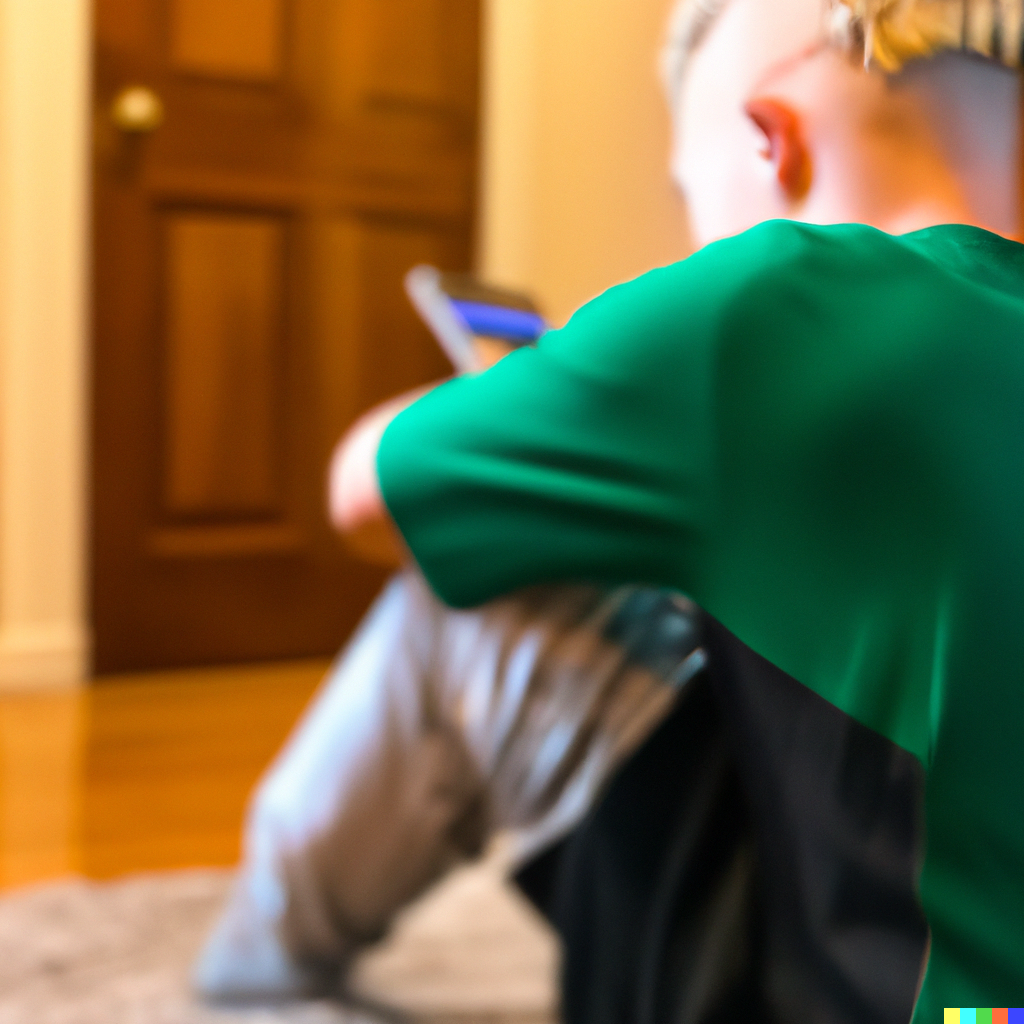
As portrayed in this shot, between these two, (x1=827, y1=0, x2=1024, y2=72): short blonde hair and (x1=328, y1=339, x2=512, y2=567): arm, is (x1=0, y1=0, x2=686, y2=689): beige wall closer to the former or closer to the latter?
(x1=328, y1=339, x2=512, y2=567): arm

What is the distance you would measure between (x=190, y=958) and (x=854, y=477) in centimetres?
87

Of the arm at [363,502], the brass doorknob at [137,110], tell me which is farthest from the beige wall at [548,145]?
the arm at [363,502]

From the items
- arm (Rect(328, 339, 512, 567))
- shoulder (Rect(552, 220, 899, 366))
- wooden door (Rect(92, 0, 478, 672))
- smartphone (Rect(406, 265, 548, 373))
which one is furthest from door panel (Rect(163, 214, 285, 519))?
shoulder (Rect(552, 220, 899, 366))

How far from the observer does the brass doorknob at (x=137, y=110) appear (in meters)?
1.88

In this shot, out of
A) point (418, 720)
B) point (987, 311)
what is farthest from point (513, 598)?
point (987, 311)

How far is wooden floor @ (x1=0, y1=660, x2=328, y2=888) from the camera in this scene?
124cm

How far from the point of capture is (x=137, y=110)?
1.88 meters

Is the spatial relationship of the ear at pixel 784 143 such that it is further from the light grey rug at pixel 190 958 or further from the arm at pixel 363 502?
the light grey rug at pixel 190 958

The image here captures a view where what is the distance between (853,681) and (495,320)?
51cm

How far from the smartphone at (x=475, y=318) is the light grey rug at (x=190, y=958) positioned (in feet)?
1.27

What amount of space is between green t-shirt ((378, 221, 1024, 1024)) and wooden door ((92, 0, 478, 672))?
174 cm

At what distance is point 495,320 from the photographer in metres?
0.76

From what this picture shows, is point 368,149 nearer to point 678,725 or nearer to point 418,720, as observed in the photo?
point 418,720

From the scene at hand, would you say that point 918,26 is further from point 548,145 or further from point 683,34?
point 548,145
